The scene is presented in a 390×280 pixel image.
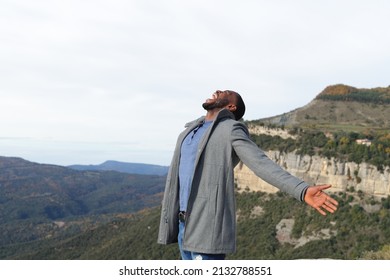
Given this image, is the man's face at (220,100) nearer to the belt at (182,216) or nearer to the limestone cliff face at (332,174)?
the belt at (182,216)

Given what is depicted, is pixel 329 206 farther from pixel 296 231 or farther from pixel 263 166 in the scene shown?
pixel 296 231

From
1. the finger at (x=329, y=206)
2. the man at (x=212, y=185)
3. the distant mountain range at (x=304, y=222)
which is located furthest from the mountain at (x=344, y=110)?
the finger at (x=329, y=206)

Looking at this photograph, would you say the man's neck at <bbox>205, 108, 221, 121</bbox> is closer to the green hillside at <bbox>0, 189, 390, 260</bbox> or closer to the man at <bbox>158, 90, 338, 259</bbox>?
the man at <bbox>158, 90, 338, 259</bbox>

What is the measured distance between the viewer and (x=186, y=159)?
331 centimetres

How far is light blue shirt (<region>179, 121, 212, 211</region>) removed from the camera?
10.6 ft

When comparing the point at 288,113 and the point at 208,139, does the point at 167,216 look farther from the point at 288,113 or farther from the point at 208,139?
the point at 288,113

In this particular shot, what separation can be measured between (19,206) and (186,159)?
182m

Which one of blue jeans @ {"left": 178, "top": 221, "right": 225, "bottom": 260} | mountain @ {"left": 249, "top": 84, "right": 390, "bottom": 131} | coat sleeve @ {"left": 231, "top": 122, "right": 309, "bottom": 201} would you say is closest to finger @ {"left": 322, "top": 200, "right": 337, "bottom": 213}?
coat sleeve @ {"left": 231, "top": 122, "right": 309, "bottom": 201}

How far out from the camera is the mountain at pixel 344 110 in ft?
190

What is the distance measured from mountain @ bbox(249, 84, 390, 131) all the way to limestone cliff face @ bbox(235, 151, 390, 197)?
10.5 meters

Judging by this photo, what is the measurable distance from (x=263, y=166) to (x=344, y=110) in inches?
2521

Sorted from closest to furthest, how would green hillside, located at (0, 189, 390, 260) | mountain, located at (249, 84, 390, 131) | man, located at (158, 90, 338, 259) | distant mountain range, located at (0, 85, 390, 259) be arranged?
man, located at (158, 90, 338, 259) → green hillside, located at (0, 189, 390, 260) → distant mountain range, located at (0, 85, 390, 259) → mountain, located at (249, 84, 390, 131)

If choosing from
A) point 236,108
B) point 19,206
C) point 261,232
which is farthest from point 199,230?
point 19,206

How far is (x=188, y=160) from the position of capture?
3287 millimetres
